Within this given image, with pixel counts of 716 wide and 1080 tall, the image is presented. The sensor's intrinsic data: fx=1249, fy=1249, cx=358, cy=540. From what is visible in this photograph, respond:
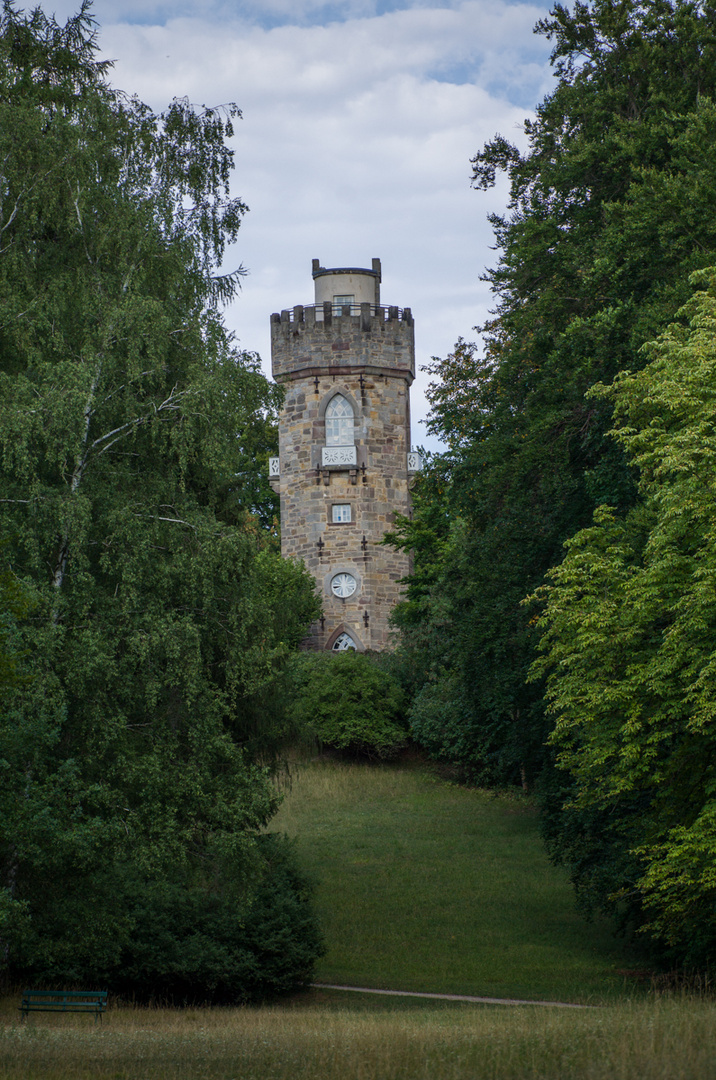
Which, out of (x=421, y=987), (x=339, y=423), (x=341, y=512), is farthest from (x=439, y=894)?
(x=339, y=423)

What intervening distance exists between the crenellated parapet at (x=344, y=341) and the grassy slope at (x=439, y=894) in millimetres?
14320

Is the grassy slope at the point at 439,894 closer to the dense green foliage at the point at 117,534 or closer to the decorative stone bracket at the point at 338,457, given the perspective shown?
the dense green foliage at the point at 117,534

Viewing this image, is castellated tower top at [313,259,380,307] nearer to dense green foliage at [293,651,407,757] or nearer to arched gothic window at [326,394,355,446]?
arched gothic window at [326,394,355,446]

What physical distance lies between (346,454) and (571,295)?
21.7m

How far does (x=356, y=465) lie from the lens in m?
42.9

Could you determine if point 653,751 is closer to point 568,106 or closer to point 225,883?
point 225,883

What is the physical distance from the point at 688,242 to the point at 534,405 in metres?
3.92

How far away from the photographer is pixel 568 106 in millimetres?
22297

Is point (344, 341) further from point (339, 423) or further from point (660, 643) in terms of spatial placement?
point (660, 643)

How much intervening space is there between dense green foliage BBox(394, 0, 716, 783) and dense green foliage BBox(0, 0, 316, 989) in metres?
4.92

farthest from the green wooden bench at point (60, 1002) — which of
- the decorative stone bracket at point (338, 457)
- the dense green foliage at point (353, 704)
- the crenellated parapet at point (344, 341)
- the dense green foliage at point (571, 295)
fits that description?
the crenellated parapet at point (344, 341)

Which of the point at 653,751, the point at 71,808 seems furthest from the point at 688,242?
the point at 71,808

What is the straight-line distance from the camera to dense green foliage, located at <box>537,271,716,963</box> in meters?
15.0

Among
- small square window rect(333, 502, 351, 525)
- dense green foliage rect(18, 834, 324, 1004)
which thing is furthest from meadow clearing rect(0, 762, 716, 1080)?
small square window rect(333, 502, 351, 525)
